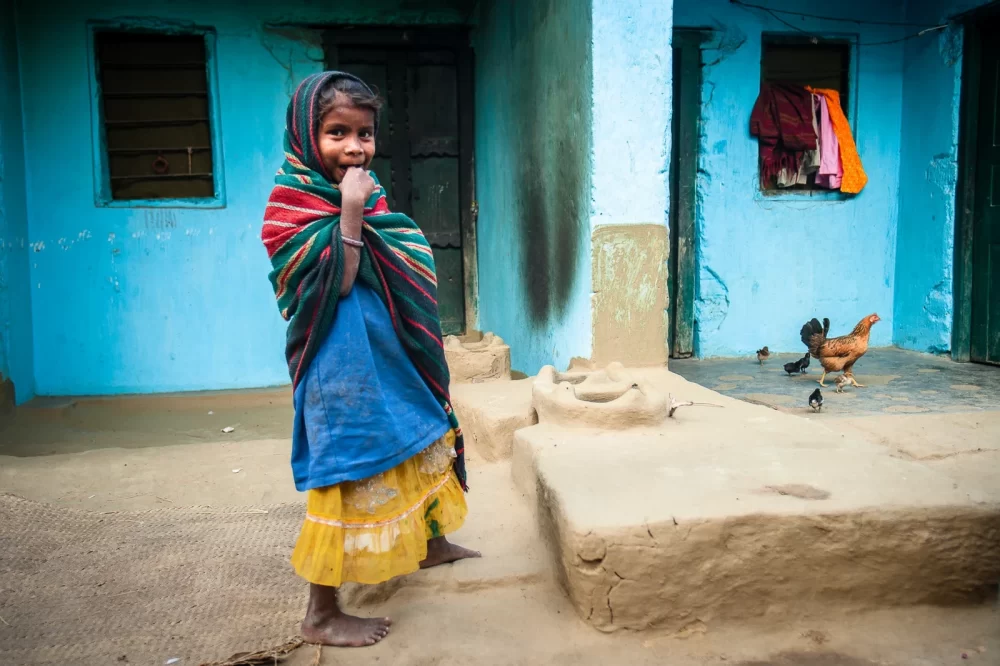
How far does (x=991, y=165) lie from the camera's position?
16.1 ft

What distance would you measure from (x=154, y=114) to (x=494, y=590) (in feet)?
14.6

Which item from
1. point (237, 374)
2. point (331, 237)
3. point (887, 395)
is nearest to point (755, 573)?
point (331, 237)

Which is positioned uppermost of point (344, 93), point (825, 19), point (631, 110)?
point (825, 19)

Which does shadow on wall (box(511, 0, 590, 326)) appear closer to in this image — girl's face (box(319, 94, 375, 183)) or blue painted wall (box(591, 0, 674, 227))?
blue painted wall (box(591, 0, 674, 227))

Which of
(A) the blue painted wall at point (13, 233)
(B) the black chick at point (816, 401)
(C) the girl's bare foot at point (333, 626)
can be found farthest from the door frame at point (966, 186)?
(A) the blue painted wall at point (13, 233)

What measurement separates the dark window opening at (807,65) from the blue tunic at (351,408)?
4.44m

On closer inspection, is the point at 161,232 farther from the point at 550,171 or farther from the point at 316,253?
the point at 316,253

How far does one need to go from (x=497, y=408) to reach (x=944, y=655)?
193 cm

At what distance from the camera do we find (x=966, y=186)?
504 cm

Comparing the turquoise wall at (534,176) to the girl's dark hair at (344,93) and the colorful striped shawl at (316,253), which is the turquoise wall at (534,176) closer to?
the colorful striped shawl at (316,253)

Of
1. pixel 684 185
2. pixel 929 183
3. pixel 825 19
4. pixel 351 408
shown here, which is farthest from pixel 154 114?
pixel 929 183

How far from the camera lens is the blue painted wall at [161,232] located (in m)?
4.89

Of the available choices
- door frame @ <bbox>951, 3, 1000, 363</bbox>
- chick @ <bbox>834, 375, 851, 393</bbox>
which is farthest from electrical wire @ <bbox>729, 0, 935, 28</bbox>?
chick @ <bbox>834, 375, 851, 393</bbox>

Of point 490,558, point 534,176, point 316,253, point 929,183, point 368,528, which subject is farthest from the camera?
point 929,183
